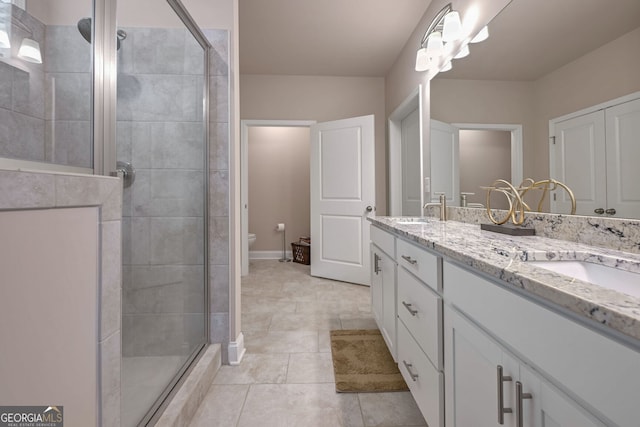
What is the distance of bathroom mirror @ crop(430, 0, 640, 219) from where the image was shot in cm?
88

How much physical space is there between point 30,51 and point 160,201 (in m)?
0.76

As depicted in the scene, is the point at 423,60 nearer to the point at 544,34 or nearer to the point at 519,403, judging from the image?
the point at 544,34

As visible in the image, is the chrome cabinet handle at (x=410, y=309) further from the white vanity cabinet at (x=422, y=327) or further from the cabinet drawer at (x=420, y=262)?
the cabinet drawer at (x=420, y=262)

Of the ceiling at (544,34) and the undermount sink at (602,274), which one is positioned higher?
the ceiling at (544,34)

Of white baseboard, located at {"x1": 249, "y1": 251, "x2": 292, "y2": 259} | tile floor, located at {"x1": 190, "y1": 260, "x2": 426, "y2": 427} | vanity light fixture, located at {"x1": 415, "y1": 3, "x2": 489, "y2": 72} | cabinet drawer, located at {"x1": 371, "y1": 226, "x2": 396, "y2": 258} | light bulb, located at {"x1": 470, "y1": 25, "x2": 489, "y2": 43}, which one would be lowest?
tile floor, located at {"x1": 190, "y1": 260, "x2": 426, "y2": 427}

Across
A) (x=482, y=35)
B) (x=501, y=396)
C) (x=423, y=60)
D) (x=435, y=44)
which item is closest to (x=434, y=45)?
(x=435, y=44)

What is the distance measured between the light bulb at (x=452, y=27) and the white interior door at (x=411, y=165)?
2.77 ft

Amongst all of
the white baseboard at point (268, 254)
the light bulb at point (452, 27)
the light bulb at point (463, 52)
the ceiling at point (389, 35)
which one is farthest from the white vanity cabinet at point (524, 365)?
the white baseboard at point (268, 254)

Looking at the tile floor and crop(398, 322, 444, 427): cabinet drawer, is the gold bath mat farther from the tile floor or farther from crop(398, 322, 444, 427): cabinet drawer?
crop(398, 322, 444, 427): cabinet drawer

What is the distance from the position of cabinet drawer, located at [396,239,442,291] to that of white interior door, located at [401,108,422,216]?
1.46 meters

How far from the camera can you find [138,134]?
50.7 inches

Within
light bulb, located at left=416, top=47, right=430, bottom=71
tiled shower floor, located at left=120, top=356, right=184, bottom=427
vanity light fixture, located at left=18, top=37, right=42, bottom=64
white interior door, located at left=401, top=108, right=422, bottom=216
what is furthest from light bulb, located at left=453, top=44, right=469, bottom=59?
tiled shower floor, located at left=120, top=356, right=184, bottom=427

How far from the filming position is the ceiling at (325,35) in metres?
2.43

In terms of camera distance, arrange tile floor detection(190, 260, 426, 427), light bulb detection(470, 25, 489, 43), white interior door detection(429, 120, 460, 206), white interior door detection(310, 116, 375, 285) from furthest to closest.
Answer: white interior door detection(310, 116, 375, 285) < white interior door detection(429, 120, 460, 206) < light bulb detection(470, 25, 489, 43) < tile floor detection(190, 260, 426, 427)
